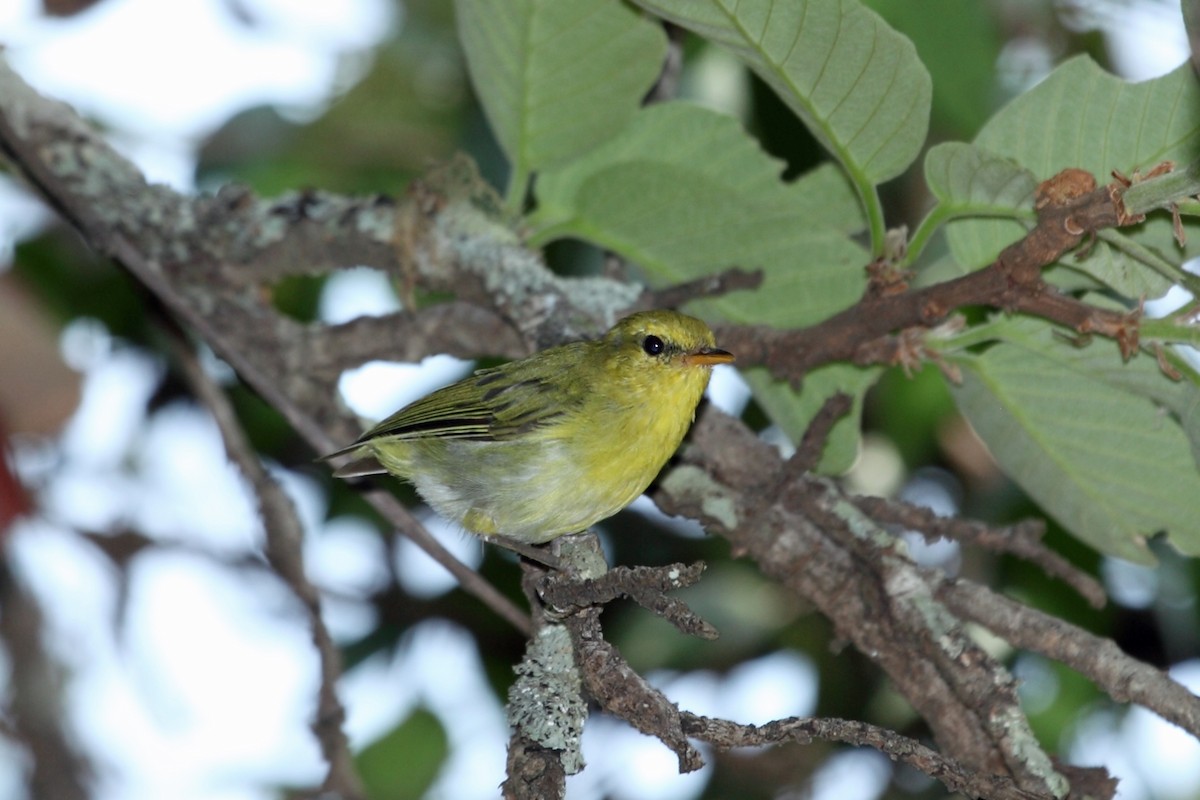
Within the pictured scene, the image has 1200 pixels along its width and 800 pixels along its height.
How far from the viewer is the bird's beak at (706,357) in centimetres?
318

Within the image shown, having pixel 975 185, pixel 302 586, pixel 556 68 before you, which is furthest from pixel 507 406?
pixel 975 185

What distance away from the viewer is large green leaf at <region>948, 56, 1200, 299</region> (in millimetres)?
2650

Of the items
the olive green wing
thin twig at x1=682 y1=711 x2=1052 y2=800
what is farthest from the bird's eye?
thin twig at x1=682 y1=711 x2=1052 y2=800

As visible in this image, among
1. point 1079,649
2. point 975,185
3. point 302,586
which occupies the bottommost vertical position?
point 302,586

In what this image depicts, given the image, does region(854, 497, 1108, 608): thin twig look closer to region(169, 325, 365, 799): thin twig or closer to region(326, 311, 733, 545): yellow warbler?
region(326, 311, 733, 545): yellow warbler

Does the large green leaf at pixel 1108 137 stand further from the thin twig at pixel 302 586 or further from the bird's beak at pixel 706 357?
the thin twig at pixel 302 586

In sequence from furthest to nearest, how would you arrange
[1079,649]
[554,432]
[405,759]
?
1. [405,759]
2. [554,432]
3. [1079,649]

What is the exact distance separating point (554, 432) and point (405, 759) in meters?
1.75

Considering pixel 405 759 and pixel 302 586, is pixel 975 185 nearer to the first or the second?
pixel 302 586

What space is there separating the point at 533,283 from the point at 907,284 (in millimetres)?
1020

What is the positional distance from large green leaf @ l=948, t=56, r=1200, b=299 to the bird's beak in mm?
702

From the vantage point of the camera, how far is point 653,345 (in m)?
3.39

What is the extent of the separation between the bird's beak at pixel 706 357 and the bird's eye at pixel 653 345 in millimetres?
94

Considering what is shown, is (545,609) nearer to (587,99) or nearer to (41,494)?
(587,99)
